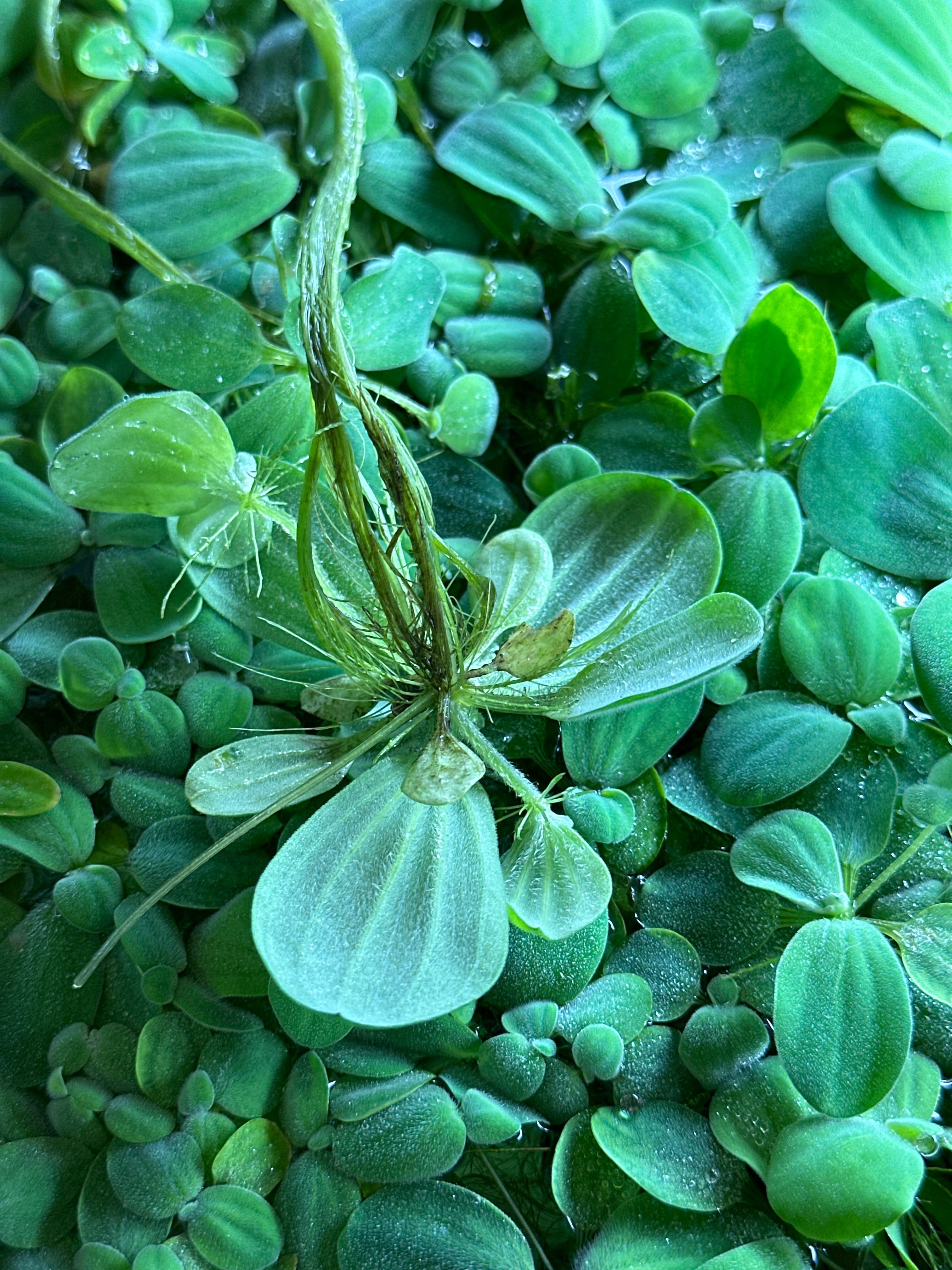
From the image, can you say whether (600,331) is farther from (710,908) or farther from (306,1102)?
(306,1102)

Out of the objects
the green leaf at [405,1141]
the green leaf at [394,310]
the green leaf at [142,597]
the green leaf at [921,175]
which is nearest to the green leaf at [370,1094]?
the green leaf at [405,1141]

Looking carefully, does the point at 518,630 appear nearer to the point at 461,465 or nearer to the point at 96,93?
the point at 461,465

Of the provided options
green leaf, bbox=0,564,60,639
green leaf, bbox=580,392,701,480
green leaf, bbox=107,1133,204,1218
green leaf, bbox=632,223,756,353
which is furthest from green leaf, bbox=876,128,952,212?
green leaf, bbox=107,1133,204,1218

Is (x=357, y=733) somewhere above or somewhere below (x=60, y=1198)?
above

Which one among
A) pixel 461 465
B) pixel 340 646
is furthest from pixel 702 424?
pixel 340 646

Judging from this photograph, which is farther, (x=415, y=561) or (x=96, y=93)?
(x=96, y=93)

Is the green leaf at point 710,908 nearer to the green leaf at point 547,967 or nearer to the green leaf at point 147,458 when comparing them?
the green leaf at point 547,967
